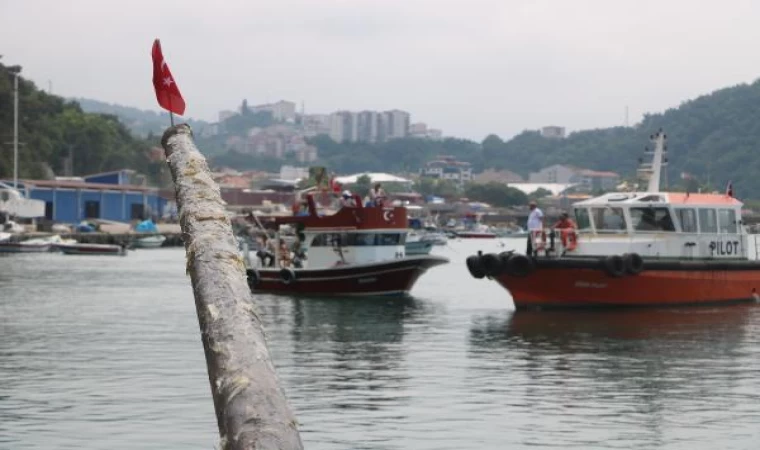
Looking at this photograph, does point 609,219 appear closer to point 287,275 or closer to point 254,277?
point 287,275

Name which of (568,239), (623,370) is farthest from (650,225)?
(623,370)

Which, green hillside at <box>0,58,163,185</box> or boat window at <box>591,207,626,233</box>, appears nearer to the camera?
boat window at <box>591,207,626,233</box>

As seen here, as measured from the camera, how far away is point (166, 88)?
37.9ft

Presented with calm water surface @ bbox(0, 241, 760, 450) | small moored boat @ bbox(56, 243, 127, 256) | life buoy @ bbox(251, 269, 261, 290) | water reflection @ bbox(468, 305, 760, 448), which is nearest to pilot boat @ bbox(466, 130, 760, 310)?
water reflection @ bbox(468, 305, 760, 448)

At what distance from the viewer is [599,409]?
20031mm

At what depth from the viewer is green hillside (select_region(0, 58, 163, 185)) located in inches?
4904

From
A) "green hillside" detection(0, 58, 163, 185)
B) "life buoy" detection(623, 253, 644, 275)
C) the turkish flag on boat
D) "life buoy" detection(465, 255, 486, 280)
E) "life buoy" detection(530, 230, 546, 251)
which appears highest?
"green hillside" detection(0, 58, 163, 185)

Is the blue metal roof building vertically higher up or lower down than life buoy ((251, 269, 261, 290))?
higher up

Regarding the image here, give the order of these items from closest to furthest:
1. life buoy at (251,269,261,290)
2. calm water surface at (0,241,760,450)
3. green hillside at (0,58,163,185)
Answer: calm water surface at (0,241,760,450), life buoy at (251,269,261,290), green hillside at (0,58,163,185)

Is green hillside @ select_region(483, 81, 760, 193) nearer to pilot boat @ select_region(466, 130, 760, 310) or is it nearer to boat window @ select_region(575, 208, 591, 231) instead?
pilot boat @ select_region(466, 130, 760, 310)

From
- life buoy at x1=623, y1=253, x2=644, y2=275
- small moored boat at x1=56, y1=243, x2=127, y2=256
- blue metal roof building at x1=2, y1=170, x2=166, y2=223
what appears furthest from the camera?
blue metal roof building at x1=2, y1=170, x2=166, y2=223

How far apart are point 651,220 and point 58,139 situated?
12195 cm

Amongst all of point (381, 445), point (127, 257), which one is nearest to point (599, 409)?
point (381, 445)

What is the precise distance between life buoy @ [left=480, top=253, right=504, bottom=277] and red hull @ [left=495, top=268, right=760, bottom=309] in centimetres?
28
